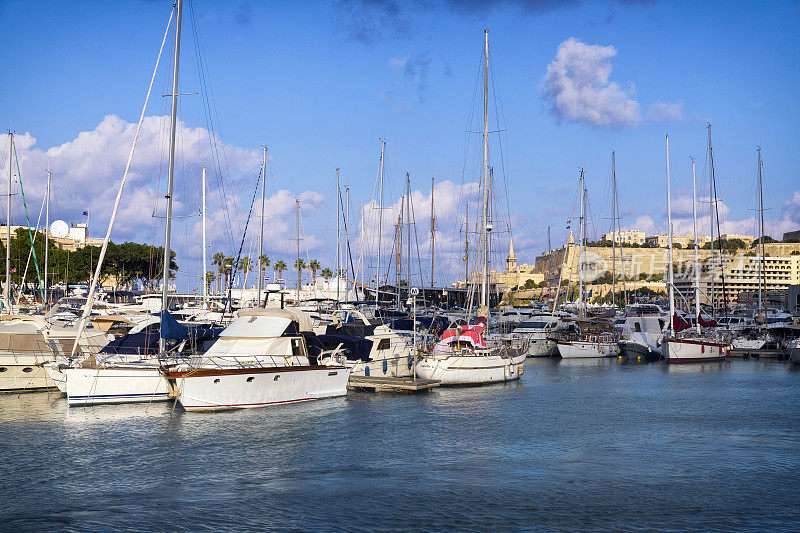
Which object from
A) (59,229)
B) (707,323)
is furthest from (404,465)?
(59,229)

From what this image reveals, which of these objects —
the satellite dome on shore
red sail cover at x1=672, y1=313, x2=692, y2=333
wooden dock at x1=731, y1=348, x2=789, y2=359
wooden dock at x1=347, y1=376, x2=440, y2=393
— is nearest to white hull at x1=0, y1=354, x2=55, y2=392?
wooden dock at x1=347, y1=376, x2=440, y2=393

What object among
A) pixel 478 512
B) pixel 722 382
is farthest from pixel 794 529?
pixel 722 382

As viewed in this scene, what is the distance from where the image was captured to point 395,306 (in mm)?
70250

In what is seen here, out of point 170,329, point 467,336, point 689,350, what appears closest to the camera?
point 170,329

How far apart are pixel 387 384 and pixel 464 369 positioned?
4.55m

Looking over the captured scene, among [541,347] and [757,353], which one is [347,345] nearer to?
[541,347]

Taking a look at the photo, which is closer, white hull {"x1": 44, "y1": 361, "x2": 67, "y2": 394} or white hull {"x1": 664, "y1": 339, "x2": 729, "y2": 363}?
white hull {"x1": 44, "y1": 361, "x2": 67, "y2": 394}

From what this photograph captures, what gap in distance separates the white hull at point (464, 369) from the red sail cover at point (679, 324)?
24.7 meters

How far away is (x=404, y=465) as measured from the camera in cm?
2080

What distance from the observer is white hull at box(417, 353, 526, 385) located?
119 feet

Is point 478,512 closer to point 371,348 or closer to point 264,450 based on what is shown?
point 264,450

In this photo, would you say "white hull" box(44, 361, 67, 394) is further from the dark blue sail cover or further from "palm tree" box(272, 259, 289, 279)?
"palm tree" box(272, 259, 289, 279)

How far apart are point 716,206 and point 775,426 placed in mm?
46931

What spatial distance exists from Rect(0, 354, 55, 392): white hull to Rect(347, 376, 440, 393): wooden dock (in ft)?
45.5
